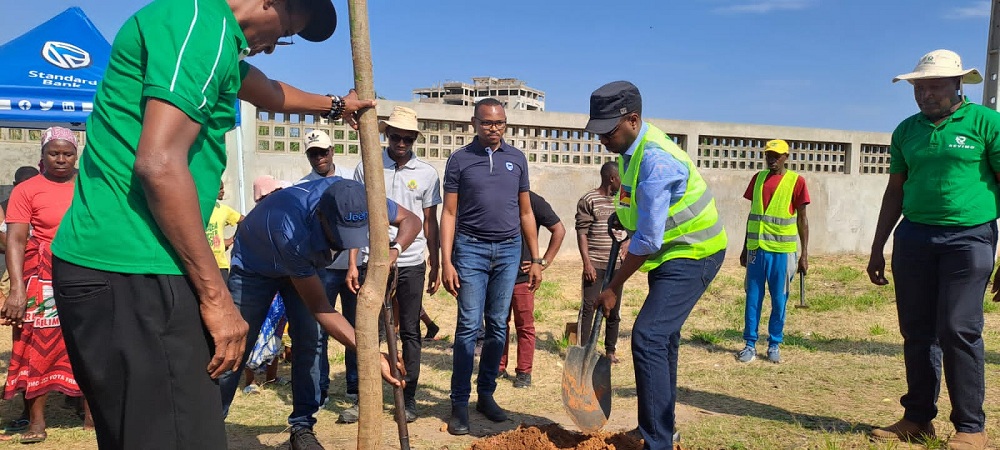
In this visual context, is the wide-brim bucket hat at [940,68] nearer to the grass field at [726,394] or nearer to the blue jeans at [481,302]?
the grass field at [726,394]

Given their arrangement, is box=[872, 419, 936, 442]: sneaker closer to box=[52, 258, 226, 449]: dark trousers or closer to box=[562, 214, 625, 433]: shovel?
box=[562, 214, 625, 433]: shovel

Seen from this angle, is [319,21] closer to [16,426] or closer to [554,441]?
[554,441]

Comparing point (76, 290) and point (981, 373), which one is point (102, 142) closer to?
point (76, 290)

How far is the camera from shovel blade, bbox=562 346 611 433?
14.0ft

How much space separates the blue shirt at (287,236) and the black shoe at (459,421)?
5.06ft

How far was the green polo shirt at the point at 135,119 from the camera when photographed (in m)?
1.84

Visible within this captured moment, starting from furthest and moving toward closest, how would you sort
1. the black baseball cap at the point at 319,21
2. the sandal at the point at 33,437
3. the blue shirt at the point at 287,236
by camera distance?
the sandal at the point at 33,437, the blue shirt at the point at 287,236, the black baseball cap at the point at 319,21

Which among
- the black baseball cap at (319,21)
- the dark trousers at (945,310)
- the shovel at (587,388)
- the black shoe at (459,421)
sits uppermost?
the black baseball cap at (319,21)

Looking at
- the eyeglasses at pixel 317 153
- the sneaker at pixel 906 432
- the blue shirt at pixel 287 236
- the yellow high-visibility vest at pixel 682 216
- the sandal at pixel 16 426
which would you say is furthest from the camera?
the eyeglasses at pixel 317 153

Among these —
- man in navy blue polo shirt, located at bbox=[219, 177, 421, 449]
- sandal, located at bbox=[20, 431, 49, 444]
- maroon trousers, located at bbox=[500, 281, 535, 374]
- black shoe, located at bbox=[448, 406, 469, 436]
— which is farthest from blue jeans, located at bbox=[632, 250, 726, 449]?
sandal, located at bbox=[20, 431, 49, 444]

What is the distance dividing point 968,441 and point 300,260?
359 cm

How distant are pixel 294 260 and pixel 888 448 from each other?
3268 millimetres

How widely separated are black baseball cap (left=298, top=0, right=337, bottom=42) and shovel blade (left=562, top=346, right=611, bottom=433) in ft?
8.26

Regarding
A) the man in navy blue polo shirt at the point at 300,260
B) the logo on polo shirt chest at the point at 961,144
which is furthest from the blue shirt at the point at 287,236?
the logo on polo shirt chest at the point at 961,144
